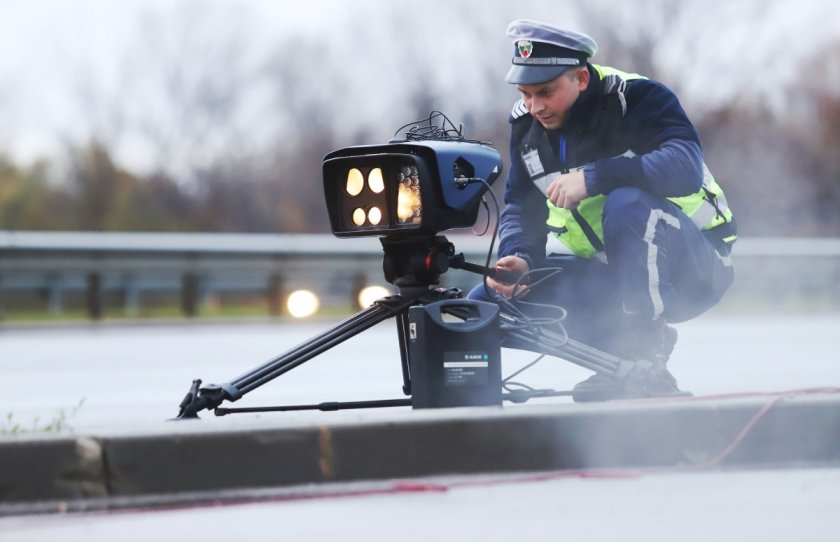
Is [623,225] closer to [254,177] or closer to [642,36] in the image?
[642,36]

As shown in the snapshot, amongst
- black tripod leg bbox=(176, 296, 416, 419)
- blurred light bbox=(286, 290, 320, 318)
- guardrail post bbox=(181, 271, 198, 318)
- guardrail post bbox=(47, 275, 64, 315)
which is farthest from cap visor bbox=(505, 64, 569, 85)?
guardrail post bbox=(47, 275, 64, 315)

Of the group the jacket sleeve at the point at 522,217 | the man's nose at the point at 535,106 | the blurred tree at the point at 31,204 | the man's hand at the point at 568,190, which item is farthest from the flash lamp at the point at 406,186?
the blurred tree at the point at 31,204

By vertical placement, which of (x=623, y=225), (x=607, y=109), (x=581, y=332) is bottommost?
(x=581, y=332)

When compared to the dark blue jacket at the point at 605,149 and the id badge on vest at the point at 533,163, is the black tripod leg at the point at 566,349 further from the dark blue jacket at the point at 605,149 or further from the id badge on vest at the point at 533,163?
the id badge on vest at the point at 533,163

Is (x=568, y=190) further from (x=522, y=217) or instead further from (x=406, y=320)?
(x=406, y=320)

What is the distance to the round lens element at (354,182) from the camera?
4996mm

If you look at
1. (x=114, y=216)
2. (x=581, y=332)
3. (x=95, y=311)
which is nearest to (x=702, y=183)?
(x=581, y=332)

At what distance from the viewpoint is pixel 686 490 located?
166 inches

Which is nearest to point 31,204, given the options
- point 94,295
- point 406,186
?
point 94,295

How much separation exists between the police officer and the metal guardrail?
1194cm

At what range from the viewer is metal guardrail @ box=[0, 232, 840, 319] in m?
16.9

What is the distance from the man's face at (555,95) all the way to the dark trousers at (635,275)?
37 cm

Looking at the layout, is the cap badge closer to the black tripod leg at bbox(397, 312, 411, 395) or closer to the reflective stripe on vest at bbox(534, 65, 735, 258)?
the reflective stripe on vest at bbox(534, 65, 735, 258)

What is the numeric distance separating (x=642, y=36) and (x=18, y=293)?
2305cm
